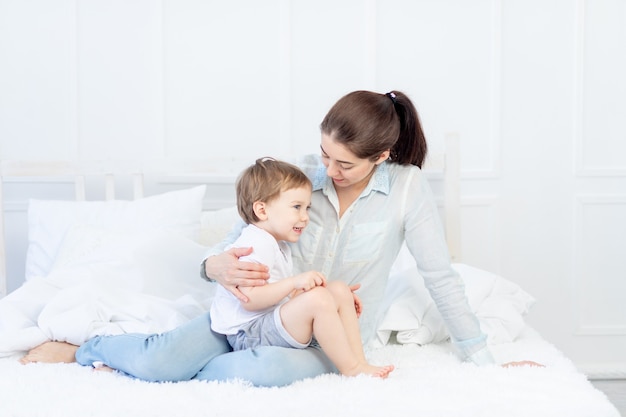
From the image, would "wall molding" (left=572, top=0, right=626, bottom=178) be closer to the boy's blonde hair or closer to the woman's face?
the woman's face

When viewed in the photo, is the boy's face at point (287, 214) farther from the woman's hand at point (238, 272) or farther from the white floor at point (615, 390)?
the white floor at point (615, 390)

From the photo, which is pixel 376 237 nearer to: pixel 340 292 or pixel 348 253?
pixel 348 253

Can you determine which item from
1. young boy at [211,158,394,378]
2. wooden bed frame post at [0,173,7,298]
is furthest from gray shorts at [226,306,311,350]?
wooden bed frame post at [0,173,7,298]

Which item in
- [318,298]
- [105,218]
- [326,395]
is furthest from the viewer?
[105,218]

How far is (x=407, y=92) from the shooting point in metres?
3.04

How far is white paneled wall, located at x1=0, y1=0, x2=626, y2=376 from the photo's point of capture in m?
2.95

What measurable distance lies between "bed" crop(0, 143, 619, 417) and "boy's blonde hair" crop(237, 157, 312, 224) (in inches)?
16.9

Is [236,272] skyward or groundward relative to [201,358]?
skyward

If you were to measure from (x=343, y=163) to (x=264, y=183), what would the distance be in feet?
0.67

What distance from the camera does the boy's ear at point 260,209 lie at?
176cm

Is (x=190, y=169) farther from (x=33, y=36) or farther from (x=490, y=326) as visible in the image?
(x=490, y=326)

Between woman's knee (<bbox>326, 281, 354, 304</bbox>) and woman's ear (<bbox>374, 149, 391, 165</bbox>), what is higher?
woman's ear (<bbox>374, 149, 391, 165</bbox>)

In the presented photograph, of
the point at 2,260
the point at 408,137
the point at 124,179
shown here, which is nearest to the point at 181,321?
the point at 408,137

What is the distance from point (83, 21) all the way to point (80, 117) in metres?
0.38
